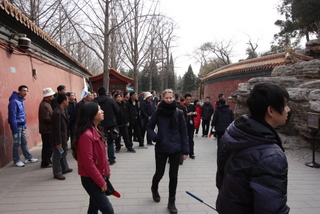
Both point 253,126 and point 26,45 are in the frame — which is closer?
point 253,126

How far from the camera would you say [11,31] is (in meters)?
5.59

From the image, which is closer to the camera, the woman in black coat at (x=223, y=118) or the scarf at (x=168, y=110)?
the scarf at (x=168, y=110)

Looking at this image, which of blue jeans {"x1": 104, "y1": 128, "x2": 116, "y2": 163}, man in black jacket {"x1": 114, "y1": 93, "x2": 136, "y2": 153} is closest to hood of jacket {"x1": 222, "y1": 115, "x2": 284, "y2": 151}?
blue jeans {"x1": 104, "y1": 128, "x2": 116, "y2": 163}

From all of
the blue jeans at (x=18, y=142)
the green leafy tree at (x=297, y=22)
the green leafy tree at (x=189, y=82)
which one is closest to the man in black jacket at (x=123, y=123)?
the blue jeans at (x=18, y=142)

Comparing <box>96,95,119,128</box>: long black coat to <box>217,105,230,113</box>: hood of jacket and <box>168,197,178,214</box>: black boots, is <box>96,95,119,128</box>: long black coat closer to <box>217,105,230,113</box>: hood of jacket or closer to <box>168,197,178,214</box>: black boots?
<box>168,197,178,214</box>: black boots

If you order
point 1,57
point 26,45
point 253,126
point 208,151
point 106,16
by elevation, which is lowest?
point 208,151

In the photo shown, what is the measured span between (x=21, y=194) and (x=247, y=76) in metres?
13.4

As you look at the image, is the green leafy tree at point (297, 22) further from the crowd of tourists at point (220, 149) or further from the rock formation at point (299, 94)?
the crowd of tourists at point (220, 149)

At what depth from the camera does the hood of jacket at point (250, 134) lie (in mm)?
1285

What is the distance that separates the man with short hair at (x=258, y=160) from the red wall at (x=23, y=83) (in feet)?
17.3

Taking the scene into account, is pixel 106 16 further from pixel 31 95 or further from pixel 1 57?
pixel 1 57

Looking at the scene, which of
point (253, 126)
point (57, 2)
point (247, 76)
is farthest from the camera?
point (247, 76)

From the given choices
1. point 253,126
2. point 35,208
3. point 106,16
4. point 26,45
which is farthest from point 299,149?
point 106,16

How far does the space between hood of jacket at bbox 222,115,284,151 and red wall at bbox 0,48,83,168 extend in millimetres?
5315
